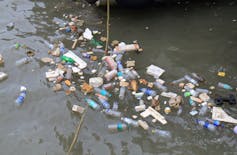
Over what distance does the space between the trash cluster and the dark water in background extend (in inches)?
3.7

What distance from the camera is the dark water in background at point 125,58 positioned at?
3.85m

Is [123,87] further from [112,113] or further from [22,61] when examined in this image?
[22,61]

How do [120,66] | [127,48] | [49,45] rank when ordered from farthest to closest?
1. [49,45]
2. [127,48]
3. [120,66]

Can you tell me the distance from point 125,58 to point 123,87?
0.74 meters

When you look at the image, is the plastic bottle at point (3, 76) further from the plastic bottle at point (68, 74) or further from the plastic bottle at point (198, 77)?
the plastic bottle at point (198, 77)

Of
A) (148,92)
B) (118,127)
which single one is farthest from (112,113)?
(148,92)

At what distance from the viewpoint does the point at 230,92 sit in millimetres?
4477

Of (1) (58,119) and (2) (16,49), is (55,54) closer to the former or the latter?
(2) (16,49)

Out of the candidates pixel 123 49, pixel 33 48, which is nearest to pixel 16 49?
pixel 33 48

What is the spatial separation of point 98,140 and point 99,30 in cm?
255

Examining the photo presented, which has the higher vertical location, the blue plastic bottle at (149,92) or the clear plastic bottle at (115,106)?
the blue plastic bottle at (149,92)

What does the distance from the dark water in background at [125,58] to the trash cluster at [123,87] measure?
0.31ft

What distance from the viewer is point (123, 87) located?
4570 mm

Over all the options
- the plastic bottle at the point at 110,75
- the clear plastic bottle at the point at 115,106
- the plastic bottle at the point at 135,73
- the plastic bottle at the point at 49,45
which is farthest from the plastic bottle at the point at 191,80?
the plastic bottle at the point at 49,45
